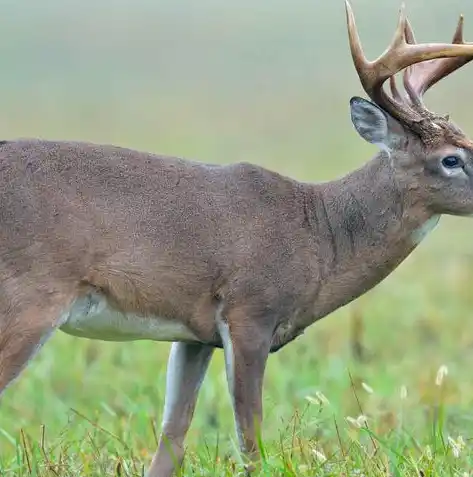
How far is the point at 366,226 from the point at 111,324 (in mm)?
1507

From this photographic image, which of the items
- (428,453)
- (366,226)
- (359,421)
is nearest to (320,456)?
(359,421)

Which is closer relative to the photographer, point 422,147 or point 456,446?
point 456,446

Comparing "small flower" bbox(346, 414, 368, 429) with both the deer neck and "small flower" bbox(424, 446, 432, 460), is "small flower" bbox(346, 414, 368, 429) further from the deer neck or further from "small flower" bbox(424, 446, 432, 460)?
the deer neck

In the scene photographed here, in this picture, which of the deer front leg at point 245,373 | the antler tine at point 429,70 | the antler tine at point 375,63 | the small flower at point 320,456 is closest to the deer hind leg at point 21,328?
the deer front leg at point 245,373

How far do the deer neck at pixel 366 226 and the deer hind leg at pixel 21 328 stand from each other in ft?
5.06

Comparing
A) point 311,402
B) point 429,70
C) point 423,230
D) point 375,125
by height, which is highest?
point 429,70

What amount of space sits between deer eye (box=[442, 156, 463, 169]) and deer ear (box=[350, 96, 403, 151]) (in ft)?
0.90

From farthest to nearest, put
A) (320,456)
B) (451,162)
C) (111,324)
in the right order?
(451,162) < (111,324) < (320,456)

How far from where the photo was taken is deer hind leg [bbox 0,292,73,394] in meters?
7.25

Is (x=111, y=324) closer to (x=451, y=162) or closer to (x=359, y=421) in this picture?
(x=359, y=421)

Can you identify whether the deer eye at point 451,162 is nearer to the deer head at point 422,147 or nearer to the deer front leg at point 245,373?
the deer head at point 422,147

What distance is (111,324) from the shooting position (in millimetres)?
7551

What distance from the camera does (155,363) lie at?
1217 cm

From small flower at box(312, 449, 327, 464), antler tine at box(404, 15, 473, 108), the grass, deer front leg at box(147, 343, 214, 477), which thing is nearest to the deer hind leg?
the grass
